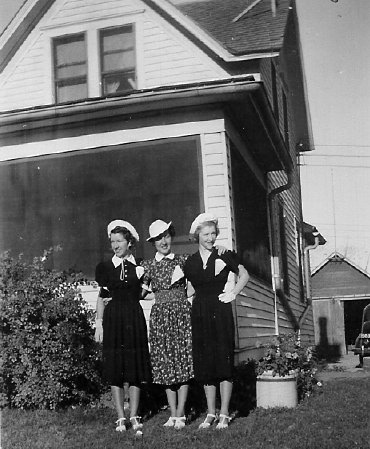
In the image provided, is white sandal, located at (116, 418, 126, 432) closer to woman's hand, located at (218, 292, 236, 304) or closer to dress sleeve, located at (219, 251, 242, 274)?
woman's hand, located at (218, 292, 236, 304)

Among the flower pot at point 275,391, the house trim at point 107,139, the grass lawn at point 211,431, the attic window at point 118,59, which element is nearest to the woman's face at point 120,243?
the grass lawn at point 211,431

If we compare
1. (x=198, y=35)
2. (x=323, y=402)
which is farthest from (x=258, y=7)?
(x=323, y=402)

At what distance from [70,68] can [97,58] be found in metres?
0.44

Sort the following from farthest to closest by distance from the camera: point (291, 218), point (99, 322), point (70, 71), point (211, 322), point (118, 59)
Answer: point (291, 218)
point (70, 71)
point (118, 59)
point (99, 322)
point (211, 322)

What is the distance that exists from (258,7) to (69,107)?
127 inches

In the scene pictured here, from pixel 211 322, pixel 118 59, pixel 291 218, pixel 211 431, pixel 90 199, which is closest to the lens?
pixel 211 431

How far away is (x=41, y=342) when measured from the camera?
15.9ft

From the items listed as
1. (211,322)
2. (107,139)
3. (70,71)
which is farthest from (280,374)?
(70,71)

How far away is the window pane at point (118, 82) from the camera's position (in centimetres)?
698

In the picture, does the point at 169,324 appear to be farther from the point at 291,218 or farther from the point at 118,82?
the point at 291,218

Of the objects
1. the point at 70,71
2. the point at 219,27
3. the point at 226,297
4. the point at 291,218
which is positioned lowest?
the point at 226,297

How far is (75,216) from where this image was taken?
6.31 metres

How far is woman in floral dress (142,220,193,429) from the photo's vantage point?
4.15 metres

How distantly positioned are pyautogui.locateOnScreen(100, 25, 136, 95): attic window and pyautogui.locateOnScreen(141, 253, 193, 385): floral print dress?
3.27m
